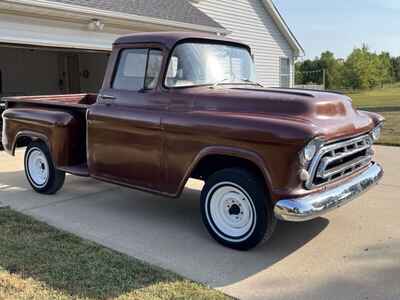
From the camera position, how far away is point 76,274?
150 inches

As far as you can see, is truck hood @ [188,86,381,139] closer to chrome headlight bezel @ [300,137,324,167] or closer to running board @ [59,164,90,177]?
chrome headlight bezel @ [300,137,324,167]

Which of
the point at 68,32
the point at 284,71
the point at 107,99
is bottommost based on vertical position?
the point at 107,99

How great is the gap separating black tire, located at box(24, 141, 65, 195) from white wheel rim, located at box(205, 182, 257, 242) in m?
2.64

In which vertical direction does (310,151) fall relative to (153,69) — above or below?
below

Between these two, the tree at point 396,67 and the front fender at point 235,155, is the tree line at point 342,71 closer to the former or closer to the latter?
the tree at point 396,67

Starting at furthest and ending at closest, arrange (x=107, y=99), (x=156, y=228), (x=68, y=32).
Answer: (x=68, y=32) → (x=107, y=99) → (x=156, y=228)

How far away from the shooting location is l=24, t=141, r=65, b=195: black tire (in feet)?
20.4

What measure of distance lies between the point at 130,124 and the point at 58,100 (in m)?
2.63

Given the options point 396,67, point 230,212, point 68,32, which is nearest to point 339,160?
point 230,212

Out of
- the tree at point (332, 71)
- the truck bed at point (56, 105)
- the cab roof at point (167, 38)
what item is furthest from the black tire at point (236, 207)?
the tree at point (332, 71)

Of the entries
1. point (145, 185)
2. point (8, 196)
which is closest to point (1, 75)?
point (8, 196)

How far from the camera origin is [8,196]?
630 cm

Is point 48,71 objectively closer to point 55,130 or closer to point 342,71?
point 55,130

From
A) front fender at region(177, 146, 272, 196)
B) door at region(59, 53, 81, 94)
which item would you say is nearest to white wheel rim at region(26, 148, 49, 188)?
front fender at region(177, 146, 272, 196)
